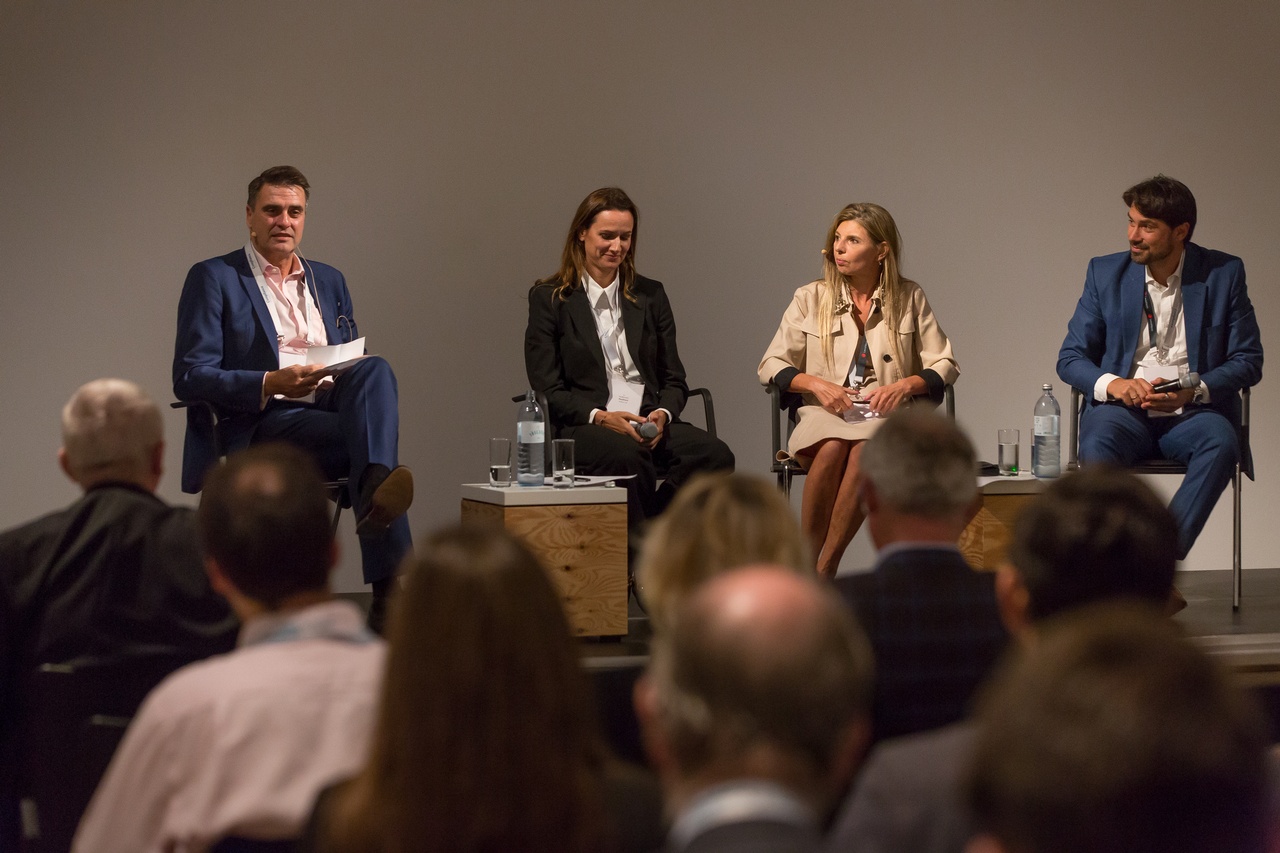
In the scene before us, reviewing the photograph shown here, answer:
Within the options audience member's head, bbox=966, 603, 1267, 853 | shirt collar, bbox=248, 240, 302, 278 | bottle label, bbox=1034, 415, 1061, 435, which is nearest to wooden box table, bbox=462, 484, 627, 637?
shirt collar, bbox=248, 240, 302, 278

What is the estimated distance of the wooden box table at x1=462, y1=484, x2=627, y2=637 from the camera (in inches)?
149

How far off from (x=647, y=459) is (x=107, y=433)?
2.33 metres

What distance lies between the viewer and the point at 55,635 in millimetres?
1927

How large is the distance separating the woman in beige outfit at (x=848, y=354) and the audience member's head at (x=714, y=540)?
2624mm

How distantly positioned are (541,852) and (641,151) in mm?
4501

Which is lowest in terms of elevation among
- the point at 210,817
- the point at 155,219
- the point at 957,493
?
the point at 210,817

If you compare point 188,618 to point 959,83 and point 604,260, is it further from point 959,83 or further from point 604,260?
point 959,83

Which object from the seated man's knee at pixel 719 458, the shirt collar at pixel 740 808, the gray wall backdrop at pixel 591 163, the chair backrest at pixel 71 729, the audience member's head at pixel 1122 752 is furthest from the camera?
the gray wall backdrop at pixel 591 163

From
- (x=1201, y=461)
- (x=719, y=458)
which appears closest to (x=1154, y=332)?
(x=1201, y=461)

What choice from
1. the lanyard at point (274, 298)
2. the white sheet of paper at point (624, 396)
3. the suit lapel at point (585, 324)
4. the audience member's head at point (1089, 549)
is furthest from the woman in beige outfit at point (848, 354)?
the audience member's head at point (1089, 549)

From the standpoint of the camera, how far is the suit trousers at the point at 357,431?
3926 mm

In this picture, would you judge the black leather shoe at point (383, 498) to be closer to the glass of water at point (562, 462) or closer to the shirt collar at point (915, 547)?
the glass of water at point (562, 462)

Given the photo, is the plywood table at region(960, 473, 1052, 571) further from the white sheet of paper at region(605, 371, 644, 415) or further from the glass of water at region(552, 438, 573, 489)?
the glass of water at region(552, 438, 573, 489)

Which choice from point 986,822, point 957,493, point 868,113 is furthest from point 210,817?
point 868,113
